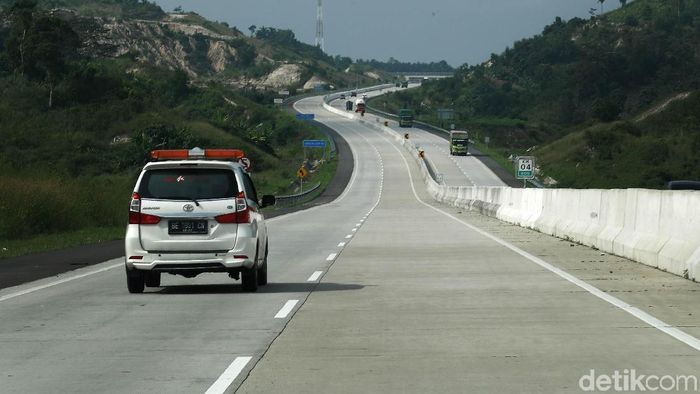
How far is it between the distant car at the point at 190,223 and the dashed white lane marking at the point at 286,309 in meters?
1.39

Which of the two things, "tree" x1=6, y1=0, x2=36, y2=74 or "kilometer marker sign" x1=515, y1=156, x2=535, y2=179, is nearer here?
"kilometer marker sign" x1=515, y1=156, x2=535, y2=179

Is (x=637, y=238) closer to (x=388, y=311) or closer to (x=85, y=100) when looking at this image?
(x=388, y=311)

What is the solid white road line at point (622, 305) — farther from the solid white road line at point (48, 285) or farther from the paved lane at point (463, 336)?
the solid white road line at point (48, 285)

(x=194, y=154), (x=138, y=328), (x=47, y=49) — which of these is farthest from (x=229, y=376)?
(x=47, y=49)

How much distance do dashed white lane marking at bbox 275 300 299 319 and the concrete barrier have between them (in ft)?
19.6

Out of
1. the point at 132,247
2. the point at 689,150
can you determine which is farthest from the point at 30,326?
the point at 689,150

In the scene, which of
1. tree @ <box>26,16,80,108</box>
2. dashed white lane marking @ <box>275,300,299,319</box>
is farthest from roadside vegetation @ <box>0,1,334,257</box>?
dashed white lane marking @ <box>275,300,299,319</box>

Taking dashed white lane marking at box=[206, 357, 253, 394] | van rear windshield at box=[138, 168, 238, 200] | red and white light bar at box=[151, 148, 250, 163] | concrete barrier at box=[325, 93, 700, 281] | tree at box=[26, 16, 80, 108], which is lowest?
dashed white lane marking at box=[206, 357, 253, 394]

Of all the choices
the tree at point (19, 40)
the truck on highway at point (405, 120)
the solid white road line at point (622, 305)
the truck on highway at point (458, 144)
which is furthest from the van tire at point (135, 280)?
the truck on highway at point (405, 120)

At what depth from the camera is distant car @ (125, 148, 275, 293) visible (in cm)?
1656

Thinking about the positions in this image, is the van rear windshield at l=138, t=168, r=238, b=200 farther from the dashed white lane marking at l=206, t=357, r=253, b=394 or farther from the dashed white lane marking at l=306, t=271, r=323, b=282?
the dashed white lane marking at l=206, t=357, r=253, b=394

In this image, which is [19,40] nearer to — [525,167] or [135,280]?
[525,167]

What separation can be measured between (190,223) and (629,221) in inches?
369

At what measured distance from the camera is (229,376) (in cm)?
969
